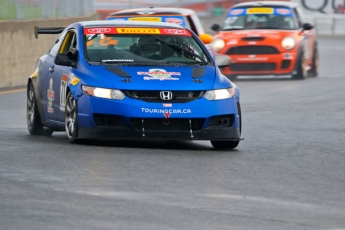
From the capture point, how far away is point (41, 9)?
2400 centimetres

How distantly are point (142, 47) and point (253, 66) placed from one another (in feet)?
39.8

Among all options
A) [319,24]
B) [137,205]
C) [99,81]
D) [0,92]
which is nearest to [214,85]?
[99,81]

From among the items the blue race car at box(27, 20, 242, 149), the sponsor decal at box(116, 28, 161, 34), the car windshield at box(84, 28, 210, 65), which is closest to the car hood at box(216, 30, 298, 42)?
the blue race car at box(27, 20, 242, 149)

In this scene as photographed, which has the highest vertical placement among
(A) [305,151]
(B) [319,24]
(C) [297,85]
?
(A) [305,151]

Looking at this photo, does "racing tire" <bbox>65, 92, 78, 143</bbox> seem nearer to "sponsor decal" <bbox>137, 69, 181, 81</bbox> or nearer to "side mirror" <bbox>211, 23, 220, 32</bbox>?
"sponsor decal" <bbox>137, 69, 181, 81</bbox>

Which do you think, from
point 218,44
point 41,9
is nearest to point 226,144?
point 218,44

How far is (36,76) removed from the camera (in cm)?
1305

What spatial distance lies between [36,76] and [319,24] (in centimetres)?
3538

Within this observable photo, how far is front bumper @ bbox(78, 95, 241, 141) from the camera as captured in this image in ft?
35.7

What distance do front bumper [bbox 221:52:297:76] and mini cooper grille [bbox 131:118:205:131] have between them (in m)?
12.8

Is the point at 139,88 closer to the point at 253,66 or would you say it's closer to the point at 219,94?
the point at 219,94

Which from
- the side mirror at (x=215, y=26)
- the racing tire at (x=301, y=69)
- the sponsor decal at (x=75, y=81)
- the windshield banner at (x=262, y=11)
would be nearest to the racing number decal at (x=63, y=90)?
the sponsor decal at (x=75, y=81)

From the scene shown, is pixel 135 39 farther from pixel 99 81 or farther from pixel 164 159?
pixel 164 159

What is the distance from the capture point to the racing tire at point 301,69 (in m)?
24.0
